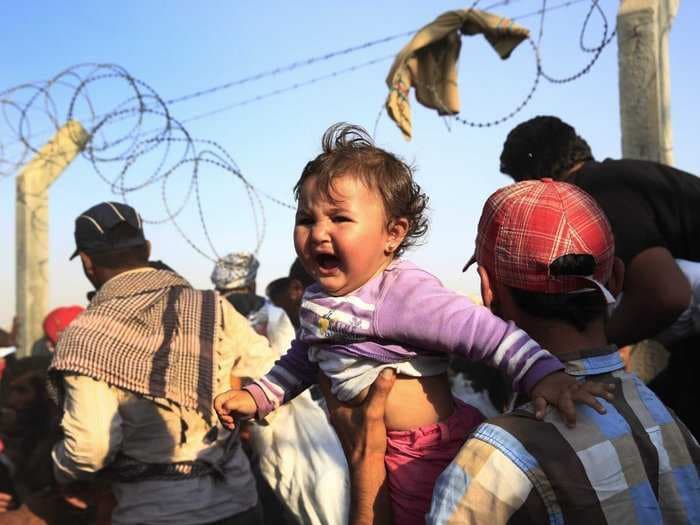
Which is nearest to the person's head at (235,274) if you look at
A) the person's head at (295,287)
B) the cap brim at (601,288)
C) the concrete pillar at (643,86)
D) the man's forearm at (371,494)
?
the person's head at (295,287)

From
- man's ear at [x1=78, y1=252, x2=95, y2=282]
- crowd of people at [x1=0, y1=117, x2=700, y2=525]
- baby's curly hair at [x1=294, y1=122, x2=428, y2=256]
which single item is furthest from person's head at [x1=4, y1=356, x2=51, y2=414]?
baby's curly hair at [x1=294, y1=122, x2=428, y2=256]

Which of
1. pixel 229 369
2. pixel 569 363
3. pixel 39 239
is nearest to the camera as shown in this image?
pixel 569 363

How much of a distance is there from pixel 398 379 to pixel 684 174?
1688mm

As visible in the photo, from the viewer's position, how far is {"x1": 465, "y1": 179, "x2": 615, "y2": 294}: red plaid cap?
145cm

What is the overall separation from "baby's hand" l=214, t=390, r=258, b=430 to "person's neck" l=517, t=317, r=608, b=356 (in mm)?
861

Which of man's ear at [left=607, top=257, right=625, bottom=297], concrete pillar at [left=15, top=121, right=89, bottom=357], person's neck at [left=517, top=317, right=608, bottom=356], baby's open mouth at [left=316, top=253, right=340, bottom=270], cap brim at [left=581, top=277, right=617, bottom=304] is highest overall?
baby's open mouth at [left=316, top=253, right=340, bottom=270]

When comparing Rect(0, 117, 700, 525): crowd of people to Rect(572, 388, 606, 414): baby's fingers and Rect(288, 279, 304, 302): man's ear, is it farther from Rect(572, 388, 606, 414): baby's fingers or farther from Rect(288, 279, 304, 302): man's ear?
Rect(288, 279, 304, 302): man's ear

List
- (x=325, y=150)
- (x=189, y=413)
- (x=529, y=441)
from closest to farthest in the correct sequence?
(x=529, y=441) → (x=325, y=150) → (x=189, y=413)

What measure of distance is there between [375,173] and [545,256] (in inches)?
23.5

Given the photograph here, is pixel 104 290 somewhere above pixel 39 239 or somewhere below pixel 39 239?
above

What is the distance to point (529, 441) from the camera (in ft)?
4.26

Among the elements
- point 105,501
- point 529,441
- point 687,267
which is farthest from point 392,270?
point 105,501

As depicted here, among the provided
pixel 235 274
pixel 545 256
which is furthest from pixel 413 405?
pixel 235 274

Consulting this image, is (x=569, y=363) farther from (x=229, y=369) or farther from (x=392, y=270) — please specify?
(x=229, y=369)
